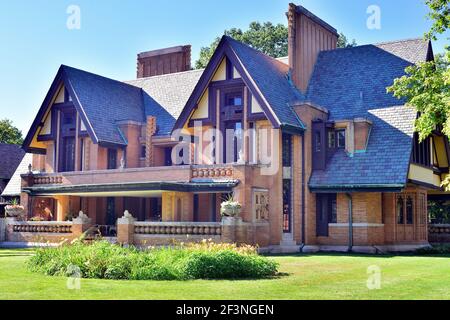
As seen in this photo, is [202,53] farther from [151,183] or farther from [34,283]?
[34,283]

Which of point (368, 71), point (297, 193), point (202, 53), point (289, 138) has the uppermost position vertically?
point (202, 53)

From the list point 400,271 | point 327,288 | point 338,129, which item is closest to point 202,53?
point 338,129

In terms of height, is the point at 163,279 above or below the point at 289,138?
below

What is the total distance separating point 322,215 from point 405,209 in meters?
4.40

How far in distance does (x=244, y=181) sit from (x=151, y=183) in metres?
4.19

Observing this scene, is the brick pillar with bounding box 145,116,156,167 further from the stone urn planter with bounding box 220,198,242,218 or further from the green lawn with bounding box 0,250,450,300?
the green lawn with bounding box 0,250,450,300

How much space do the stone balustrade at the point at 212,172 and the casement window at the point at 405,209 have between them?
9093 millimetres

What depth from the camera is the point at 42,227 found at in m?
33.0

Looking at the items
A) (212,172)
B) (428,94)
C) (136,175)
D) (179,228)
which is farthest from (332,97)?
(179,228)

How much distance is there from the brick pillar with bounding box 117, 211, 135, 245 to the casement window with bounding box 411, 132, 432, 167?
14.1m

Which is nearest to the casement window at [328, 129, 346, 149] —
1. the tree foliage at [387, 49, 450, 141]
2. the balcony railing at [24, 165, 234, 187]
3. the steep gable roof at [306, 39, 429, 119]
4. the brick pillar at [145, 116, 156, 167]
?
the steep gable roof at [306, 39, 429, 119]

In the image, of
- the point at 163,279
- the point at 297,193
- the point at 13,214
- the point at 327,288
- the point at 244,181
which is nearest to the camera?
the point at 327,288
